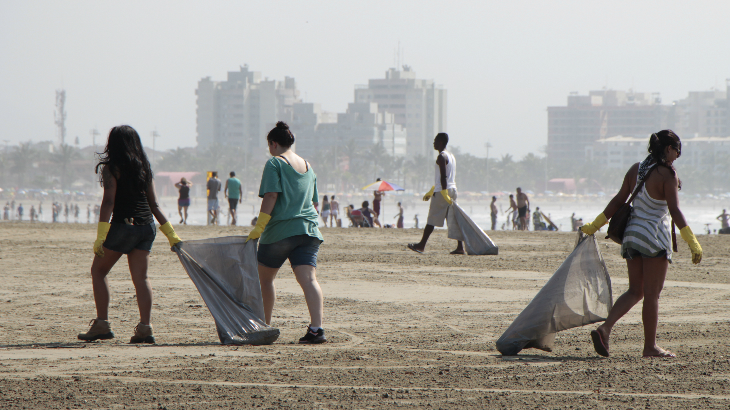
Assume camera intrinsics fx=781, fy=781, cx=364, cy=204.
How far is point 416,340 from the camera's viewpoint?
5543mm

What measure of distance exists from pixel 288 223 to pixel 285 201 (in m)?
0.15

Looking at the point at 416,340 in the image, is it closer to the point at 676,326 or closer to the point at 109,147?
the point at 676,326

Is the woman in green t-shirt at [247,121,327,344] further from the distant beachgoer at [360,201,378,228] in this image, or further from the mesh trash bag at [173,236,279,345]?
the distant beachgoer at [360,201,378,228]

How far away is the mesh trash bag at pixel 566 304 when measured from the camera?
4.96 metres

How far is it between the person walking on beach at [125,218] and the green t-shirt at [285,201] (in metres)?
0.72

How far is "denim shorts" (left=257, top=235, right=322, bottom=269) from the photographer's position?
17.2 ft

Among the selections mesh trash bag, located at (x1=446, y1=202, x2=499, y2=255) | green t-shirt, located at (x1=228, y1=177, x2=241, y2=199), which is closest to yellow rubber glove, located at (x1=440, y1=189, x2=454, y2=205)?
mesh trash bag, located at (x1=446, y1=202, x2=499, y2=255)

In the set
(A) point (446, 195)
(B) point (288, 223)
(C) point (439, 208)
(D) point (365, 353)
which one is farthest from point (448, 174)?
(D) point (365, 353)

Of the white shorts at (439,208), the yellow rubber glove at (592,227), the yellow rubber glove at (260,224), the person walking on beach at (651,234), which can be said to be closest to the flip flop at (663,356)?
the person walking on beach at (651,234)

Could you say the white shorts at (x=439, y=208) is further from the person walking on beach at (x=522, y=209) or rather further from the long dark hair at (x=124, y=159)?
the person walking on beach at (x=522, y=209)

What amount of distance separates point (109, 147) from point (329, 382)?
7.53 ft

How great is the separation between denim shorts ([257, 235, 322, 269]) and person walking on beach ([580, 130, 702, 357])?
75.3 inches

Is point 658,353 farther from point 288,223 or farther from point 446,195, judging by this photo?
point 446,195

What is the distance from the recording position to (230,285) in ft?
17.5
